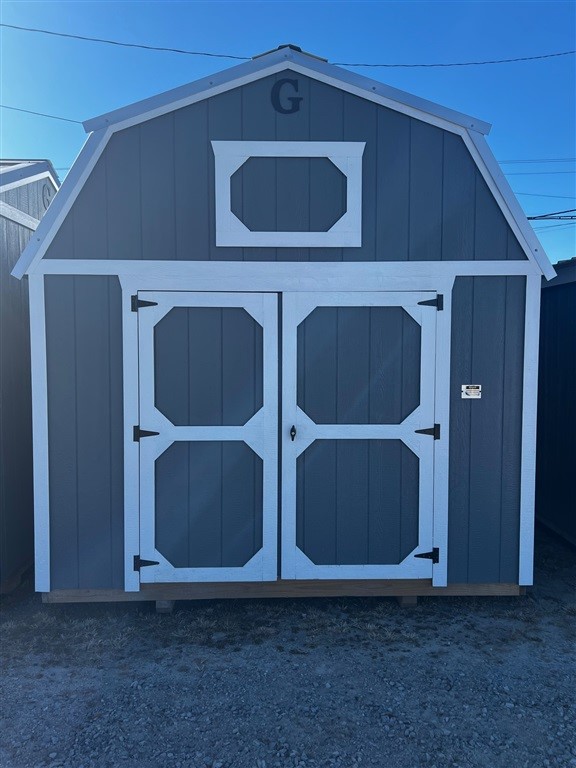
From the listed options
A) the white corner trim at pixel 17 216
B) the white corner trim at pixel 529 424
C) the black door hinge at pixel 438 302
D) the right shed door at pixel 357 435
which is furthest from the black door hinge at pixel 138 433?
the white corner trim at pixel 529 424

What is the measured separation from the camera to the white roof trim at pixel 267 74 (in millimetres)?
3745

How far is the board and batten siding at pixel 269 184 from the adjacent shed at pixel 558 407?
1.89 m

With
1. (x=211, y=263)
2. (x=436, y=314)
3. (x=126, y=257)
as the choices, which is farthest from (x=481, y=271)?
(x=126, y=257)

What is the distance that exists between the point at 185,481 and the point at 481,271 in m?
2.31

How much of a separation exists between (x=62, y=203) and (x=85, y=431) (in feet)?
4.62

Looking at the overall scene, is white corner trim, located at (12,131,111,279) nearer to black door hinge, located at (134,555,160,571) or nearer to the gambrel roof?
the gambrel roof

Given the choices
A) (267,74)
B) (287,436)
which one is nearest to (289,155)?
(267,74)

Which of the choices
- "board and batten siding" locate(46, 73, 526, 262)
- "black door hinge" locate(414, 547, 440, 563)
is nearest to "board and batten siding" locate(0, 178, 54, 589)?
"board and batten siding" locate(46, 73, 526, 262)

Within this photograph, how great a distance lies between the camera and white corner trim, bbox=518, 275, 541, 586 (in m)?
3.94

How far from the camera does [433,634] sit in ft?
12.2

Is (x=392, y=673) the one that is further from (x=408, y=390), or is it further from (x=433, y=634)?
(x=408, y=390)

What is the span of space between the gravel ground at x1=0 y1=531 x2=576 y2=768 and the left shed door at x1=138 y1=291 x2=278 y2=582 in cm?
42

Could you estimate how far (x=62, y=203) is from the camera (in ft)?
12.3

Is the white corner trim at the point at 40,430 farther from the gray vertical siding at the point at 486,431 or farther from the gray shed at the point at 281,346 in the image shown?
the gray vertical siding at the point at 486,431
